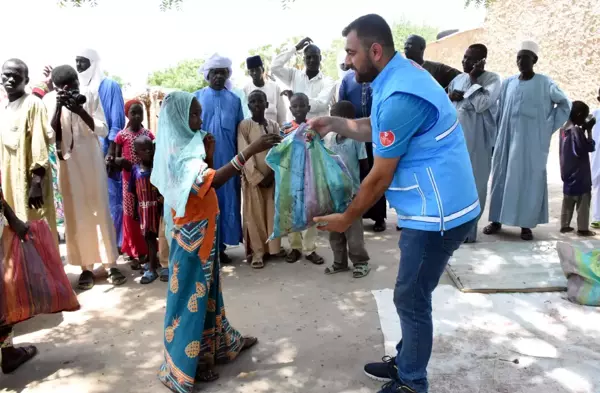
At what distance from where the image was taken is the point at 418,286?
2488 millimetres

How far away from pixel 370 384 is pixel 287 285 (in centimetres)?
189

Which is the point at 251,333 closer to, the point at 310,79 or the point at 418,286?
the point at 418,286

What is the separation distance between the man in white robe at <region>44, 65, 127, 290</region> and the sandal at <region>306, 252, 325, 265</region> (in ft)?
6.57

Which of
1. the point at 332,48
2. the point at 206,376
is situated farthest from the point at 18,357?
the point at 332,48

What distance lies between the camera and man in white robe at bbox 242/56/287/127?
19.0ft

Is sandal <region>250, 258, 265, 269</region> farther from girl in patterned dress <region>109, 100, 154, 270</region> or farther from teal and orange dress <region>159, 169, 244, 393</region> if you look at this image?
teal and orange dress <region>159, 169, 244, 393</region>

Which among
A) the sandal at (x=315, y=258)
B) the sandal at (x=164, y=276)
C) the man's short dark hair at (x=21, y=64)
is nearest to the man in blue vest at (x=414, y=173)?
the sandal at (x=315, y=258)

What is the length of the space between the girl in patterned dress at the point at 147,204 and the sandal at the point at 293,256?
145 cm

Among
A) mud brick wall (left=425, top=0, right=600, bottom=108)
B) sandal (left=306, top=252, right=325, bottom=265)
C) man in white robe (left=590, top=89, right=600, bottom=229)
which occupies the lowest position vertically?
sandal (left=306, top=252, right=325, bottom=265)

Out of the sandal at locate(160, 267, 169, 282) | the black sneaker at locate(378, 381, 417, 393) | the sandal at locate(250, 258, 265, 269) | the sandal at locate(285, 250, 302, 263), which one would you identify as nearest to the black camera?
the sandal at locate(160, 267, 169, 282)

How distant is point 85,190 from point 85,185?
A: 0.16 feet

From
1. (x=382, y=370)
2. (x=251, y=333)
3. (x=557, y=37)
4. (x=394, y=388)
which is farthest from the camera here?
(x=557, y=37)

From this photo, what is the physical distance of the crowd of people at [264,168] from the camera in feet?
7.91

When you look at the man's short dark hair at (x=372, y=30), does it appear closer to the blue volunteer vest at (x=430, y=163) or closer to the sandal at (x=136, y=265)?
the blue volunteer vest at (x=430, y=163)
